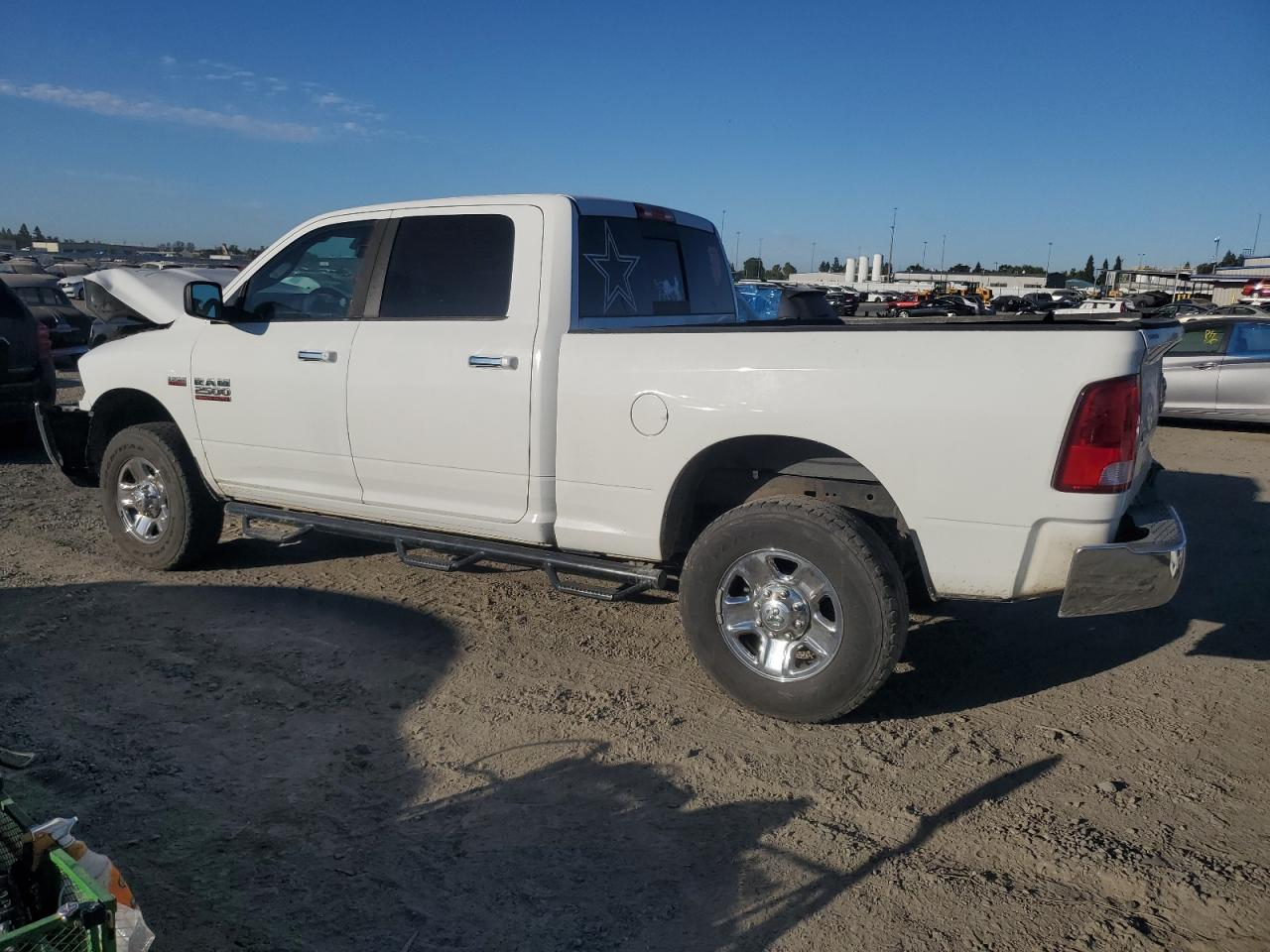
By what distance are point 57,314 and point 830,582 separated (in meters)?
14.9

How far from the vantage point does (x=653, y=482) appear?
13.7ft

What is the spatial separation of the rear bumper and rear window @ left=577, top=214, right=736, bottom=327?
3.54 meters

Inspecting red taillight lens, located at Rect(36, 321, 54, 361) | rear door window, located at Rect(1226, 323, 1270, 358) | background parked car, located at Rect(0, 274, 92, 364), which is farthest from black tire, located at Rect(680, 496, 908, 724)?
background parked car, located at Rect(0, 274, 92, 364)

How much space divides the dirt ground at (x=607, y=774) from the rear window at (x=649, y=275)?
5.44 ft

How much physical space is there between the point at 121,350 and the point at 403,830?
403 centimetres

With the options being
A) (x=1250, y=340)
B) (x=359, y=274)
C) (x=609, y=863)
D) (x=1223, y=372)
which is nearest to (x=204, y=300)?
(x=359, y=274)

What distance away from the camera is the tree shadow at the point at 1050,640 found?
4418 mm

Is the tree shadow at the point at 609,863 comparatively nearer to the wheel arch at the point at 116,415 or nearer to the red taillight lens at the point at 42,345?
the wheel arch at the point at 116,415

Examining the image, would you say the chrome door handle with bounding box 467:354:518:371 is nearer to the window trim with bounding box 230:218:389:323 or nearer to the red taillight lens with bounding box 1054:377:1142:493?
the window trim with bounding box 230:218:389:323

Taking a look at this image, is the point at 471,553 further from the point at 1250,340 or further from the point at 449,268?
the point at 1250,340

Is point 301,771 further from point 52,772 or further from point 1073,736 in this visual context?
point 1073,736

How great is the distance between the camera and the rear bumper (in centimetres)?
613

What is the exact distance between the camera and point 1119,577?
3449 millimetres

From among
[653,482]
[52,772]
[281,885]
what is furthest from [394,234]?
[281,885]
